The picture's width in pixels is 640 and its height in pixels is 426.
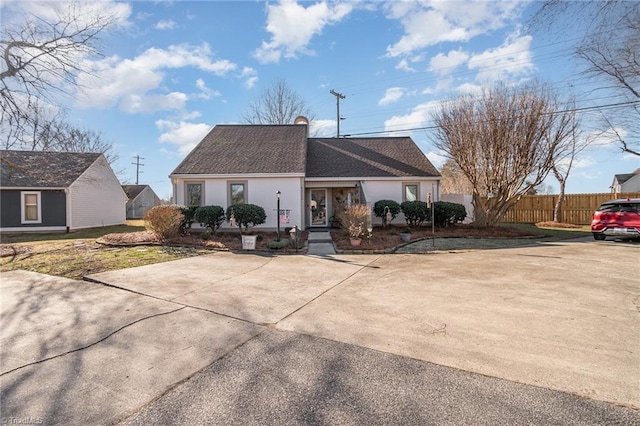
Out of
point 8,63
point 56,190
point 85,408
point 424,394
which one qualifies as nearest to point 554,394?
point 424,394

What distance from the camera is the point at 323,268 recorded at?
8.13m

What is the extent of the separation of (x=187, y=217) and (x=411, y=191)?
10864 millimetres

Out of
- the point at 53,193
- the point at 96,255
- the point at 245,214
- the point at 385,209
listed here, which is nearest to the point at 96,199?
the point at 53,193

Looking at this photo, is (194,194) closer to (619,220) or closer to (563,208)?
(619,220)

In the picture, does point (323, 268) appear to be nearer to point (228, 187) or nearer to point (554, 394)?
point (554, 394)

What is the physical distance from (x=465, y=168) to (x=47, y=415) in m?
16.4

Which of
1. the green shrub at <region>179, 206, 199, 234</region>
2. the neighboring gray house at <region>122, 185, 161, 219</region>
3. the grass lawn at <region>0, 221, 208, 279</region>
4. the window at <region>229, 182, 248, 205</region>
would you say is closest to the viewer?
the grass lawn at <region>0, 221, 208, 279</region>

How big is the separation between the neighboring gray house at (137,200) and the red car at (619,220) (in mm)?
41148

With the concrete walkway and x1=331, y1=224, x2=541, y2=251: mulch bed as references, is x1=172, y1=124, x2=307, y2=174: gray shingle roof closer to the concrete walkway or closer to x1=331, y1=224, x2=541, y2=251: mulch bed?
the concrete walkway

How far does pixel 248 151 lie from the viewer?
1639 cm

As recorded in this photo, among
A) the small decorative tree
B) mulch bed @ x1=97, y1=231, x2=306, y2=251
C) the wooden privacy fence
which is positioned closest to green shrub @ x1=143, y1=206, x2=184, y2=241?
mulch bed @ x1=97, y1=231, x2=306, y2=251

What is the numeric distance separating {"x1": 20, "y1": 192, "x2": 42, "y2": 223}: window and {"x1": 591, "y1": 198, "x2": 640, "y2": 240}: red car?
27.8 meters

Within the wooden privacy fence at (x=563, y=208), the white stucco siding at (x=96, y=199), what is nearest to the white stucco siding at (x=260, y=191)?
the white stucco siding at (x=96, y=199)

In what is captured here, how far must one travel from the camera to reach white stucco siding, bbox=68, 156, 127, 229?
62.0ft
